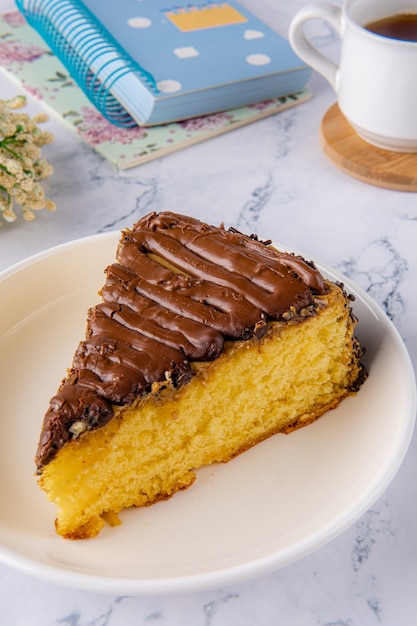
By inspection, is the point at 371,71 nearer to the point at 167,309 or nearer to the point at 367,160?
the point at 367,160

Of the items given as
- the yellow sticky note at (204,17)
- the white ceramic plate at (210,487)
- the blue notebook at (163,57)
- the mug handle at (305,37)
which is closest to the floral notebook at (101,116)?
the blue notebook at (163,57)

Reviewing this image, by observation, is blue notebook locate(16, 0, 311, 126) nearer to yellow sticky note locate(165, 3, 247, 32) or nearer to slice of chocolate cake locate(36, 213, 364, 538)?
yellow sticky note locate(165, 3, 247, 32)

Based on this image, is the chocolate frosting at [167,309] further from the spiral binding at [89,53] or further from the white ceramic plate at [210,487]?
the spiral binding at [89,53]

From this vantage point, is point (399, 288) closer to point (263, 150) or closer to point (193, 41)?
point (263, 150)

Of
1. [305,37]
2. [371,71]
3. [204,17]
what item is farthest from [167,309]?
[204,17]

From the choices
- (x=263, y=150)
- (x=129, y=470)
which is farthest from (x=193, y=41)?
(x=129, y=470)

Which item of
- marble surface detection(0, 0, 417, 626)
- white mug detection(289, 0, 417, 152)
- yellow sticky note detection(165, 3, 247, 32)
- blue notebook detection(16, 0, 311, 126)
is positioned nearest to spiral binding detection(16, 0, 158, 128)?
blue notebook detection(16, 0, 311, 126)
